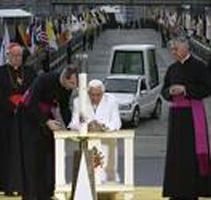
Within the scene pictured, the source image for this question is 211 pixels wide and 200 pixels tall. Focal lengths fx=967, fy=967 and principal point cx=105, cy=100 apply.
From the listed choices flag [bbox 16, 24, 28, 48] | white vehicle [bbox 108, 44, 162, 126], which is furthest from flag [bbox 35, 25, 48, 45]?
white vehicle [bbox 108, 44, 162, 126]

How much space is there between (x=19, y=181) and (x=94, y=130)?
1464 millimetres

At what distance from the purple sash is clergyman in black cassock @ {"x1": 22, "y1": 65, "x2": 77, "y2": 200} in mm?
1234

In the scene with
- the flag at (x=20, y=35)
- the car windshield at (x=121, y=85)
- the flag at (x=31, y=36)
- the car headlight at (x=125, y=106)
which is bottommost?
the flag at (x=31, y=36)

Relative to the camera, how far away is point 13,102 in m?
10.8

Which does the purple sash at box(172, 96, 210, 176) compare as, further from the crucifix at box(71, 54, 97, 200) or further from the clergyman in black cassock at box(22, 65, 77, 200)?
the crucifix at box(71, 54, 97, 200)

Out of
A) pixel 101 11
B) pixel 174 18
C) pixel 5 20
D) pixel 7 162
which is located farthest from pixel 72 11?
pixel 7 162

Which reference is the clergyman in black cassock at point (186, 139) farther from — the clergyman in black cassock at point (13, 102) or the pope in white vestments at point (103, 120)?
the clergyman in black cassock at point (13, 102)

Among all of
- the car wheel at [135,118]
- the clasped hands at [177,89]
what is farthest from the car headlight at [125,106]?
the clasped hands at [177,89]

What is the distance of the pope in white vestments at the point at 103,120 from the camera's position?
985 centimetres

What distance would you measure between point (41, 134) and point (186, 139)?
156 cm

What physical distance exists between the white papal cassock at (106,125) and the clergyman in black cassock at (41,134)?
0.69 feet

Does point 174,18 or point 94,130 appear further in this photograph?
point 174,18

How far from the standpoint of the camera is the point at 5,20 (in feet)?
114

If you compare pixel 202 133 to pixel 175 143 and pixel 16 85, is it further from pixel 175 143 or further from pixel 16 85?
pixel 16 85
